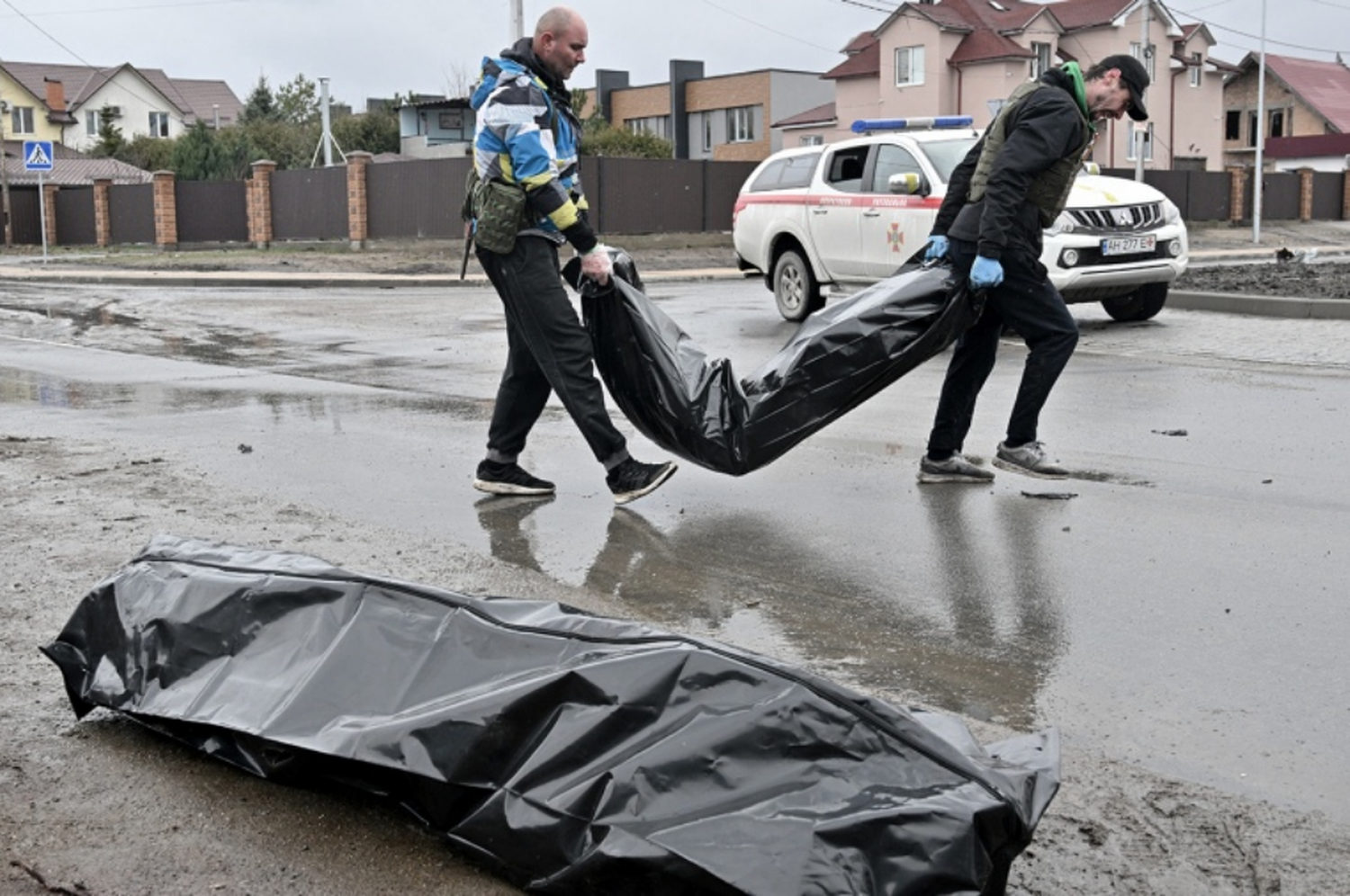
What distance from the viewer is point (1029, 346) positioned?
663 cm

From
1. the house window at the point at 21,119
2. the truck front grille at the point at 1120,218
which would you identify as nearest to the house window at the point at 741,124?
the house window at the point at 21,119

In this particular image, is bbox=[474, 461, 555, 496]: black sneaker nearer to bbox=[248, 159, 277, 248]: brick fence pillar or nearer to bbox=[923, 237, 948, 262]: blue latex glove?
bbox=[923, 237, 948, 262]: blue latex glove

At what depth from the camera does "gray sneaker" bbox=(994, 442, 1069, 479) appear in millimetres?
6738

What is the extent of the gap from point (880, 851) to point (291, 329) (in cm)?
1368

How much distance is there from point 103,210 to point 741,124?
36149 millimetres

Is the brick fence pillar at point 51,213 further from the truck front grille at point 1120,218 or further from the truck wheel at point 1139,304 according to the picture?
the truck front grille at point 1120,218

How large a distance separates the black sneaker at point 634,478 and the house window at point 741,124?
67551mm

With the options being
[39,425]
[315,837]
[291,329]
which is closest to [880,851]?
[315,837]

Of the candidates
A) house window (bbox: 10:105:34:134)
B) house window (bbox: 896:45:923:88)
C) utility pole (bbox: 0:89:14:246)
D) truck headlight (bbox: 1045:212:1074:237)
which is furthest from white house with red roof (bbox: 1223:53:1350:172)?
house window (bbox: 10:105:34:134)

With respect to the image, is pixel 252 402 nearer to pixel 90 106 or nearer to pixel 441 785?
pixel 441 785

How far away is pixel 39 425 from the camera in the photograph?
28.6 feet

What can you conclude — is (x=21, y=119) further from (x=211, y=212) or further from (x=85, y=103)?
(x=211, y=212)

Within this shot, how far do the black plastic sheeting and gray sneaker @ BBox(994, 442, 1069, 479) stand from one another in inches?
149

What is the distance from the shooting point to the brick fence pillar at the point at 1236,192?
156 ft
